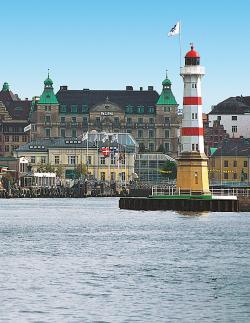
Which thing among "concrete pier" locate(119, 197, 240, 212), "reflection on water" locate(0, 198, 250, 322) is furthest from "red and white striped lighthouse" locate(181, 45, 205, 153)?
"reflection on water" locate(0, 198, 250, 322)

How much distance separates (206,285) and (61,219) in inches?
2750

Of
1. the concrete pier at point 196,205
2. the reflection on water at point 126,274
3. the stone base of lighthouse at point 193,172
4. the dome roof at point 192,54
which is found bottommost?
the reflection on water at point 126,274

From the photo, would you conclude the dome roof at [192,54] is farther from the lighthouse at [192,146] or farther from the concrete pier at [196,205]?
the concrete pier at [196,205]

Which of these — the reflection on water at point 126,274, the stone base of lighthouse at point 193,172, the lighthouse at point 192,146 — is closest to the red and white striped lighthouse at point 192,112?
the lighthouse at point 192,146

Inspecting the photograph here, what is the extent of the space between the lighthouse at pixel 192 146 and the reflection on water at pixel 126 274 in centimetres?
1804

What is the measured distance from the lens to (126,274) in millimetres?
68250

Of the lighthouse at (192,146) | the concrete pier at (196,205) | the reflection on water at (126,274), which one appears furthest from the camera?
the lighthouse at (192,146)

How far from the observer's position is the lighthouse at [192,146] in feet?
422

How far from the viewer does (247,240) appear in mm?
92875

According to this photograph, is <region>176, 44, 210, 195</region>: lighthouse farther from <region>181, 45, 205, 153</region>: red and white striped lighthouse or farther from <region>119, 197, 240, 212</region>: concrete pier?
<region>119, 197, 240, 212</region>: concrete pier

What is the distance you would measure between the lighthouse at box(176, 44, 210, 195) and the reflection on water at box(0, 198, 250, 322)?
59.2ft

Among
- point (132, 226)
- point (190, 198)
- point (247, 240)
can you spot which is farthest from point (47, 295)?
point (190, 198)

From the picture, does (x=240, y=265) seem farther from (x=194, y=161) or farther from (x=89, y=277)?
(x=194, y=161)

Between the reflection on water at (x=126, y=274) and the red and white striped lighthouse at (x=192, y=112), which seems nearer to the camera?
the reflection on water at (x=126, y=274)
